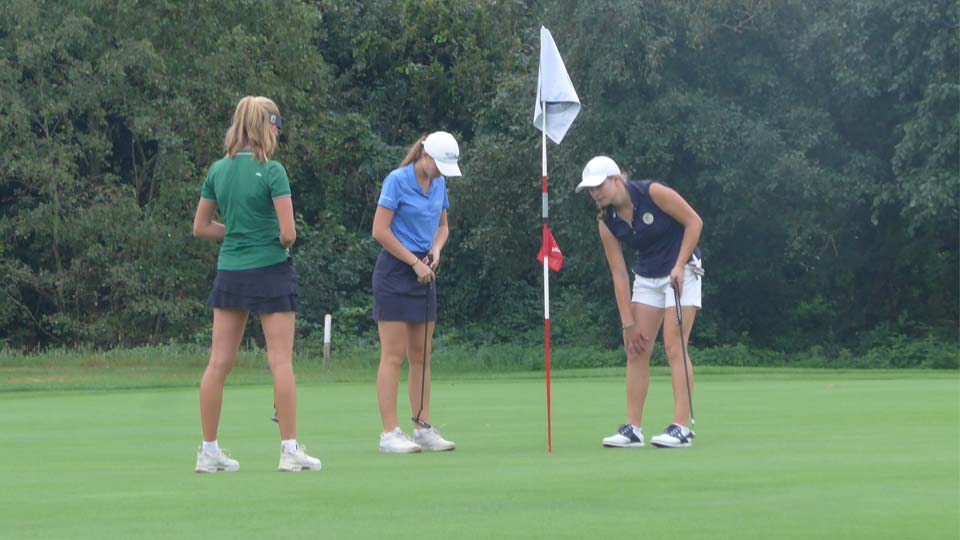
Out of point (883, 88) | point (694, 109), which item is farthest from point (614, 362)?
point (883, 88)

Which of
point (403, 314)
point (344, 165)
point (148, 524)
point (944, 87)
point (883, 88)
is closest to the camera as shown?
point (148, 524)

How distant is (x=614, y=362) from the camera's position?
85.6 ft

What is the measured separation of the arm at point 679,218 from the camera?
9.17 m

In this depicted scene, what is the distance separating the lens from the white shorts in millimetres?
9281

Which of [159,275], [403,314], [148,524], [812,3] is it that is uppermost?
[812,3]

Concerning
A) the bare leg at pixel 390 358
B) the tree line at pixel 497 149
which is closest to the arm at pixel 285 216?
the bare leg at pixel 390 358

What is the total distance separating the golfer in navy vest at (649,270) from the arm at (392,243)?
1038 millimetres

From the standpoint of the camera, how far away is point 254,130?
7840 millimetres

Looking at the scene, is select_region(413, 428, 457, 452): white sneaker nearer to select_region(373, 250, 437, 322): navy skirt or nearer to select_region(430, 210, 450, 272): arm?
select_region(373, 250, 437, 322): navy skirt

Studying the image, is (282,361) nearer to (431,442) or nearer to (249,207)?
(249,207)

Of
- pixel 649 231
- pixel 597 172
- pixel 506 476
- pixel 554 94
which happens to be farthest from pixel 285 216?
pixel 554 94

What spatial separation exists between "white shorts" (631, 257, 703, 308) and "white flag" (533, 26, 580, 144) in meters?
1.13

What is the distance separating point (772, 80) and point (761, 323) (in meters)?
5.30

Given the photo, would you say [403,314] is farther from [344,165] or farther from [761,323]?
[344,165]
